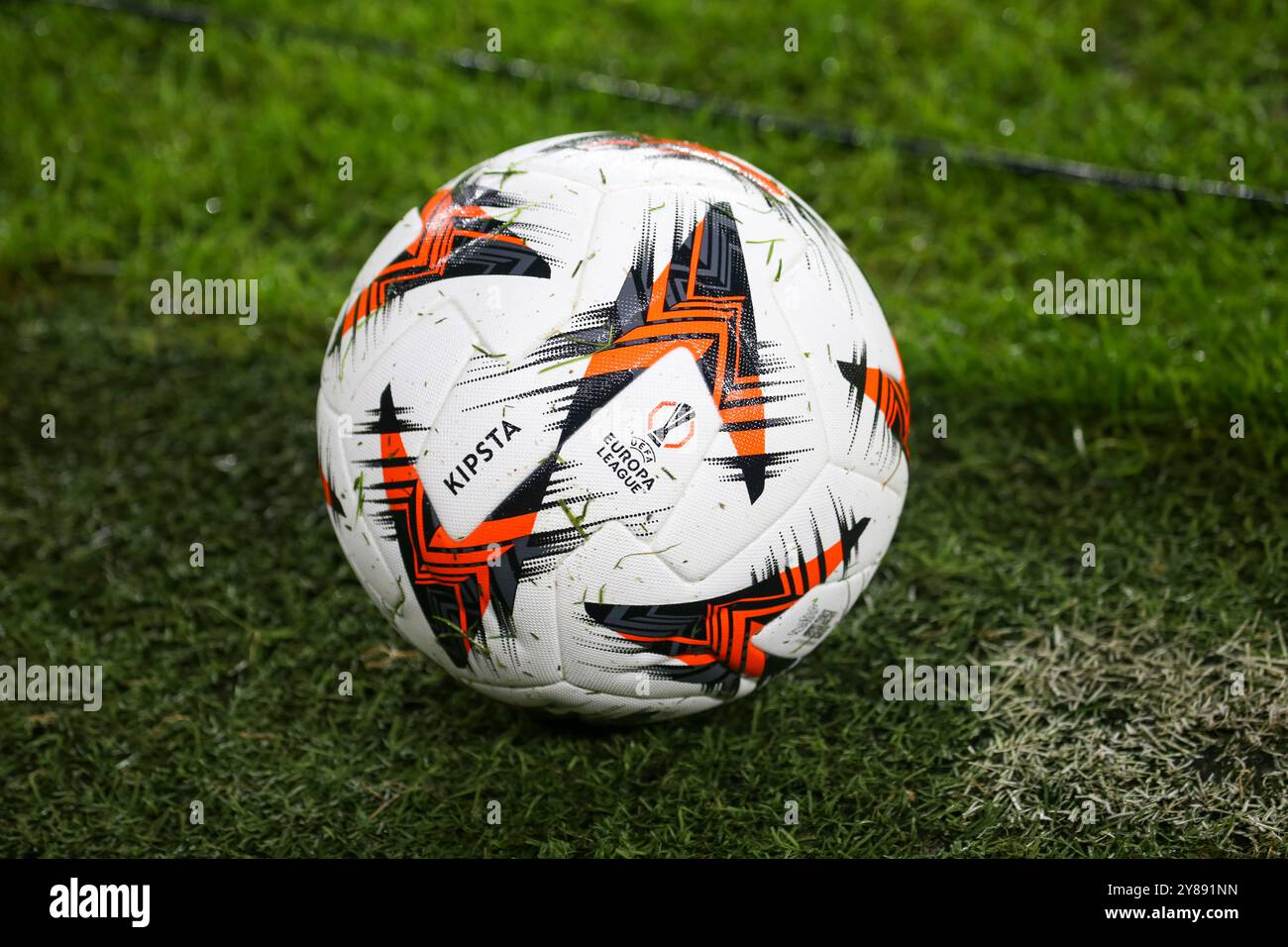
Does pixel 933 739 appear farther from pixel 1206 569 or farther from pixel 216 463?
pixel 216 463

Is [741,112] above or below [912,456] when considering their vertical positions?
above

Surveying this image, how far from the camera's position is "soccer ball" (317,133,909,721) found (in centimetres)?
210

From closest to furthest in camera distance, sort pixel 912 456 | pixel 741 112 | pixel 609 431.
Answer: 1. pixel 609 431
2. pixel 912 456
3. pixel 741 112

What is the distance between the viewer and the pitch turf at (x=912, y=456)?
2523mm

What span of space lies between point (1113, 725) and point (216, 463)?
2.40m

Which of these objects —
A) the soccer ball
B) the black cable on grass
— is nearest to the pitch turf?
the black cable on grass

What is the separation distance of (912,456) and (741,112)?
1638mm

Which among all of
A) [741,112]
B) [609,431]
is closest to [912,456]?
[609,431]

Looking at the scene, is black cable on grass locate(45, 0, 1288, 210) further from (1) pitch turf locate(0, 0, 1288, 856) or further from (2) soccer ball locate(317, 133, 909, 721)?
(2) soccer ball locate(317, 133, 909, 721)

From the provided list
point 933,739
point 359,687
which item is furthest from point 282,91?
point 933,739

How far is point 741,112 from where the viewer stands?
4.37m

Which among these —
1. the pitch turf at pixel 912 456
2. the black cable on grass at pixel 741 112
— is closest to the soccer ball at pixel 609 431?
the pitch turf at pixel 912 456

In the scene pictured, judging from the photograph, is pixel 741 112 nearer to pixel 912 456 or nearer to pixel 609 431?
pixel 912 456

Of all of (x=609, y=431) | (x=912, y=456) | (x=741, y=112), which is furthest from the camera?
(x=741, y=112)
